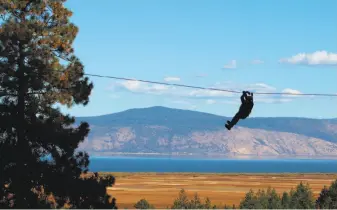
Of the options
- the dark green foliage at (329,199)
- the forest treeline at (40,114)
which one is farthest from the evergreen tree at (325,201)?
the forest treeline at (40,114)

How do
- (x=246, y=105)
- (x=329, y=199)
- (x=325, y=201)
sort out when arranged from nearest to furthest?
(x=246, y=105) < (x=329, y=199) < (x=325, y=201)

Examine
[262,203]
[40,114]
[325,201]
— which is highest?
[40,114]

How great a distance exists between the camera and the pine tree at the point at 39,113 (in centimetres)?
2509

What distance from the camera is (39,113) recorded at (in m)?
26.1

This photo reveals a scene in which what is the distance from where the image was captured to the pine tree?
82.3 ft

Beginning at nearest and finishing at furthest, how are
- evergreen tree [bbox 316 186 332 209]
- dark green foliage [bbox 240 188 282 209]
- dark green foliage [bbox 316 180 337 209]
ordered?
dark green foliage [bbox 316 180 337 209] < evergreen tree [bbox 316 186 332 209] < dark green foliage [bbox 240 188 282 209]

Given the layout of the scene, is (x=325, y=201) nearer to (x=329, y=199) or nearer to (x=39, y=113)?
(x=329, y=199)

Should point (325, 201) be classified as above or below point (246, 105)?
below

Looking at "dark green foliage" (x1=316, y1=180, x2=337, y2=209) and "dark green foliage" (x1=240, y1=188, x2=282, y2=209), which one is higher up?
"dark green foliage" (x1=316, y1=180, x2=337, y2=209)

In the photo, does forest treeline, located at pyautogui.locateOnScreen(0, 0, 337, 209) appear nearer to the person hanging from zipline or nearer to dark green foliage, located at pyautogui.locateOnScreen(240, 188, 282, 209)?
the person hanging from zipline

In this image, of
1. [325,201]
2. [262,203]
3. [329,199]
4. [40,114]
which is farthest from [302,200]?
[40,114]

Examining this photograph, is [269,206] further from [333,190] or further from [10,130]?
[10,130]

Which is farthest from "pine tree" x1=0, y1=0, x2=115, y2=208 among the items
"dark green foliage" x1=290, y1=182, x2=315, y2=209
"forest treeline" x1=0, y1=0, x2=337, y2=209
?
"dark green foliage" x1=290, y1=182, x2=315, y2=209

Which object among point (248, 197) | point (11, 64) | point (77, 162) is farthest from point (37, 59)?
point (248, 197)
